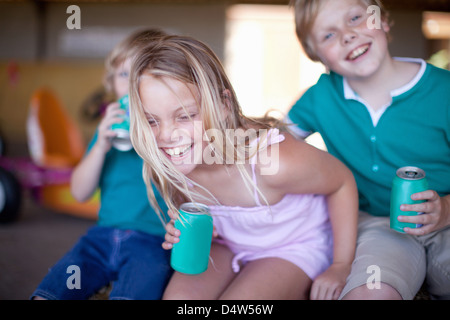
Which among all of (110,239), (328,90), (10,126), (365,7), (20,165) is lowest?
(10,126)

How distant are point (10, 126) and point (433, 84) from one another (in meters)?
4.88

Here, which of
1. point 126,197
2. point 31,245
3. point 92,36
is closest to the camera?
point 126,197

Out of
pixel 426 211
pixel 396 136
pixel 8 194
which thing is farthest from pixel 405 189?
pixel 8 194

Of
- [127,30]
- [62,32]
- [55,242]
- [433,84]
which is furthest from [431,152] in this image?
[62,32]

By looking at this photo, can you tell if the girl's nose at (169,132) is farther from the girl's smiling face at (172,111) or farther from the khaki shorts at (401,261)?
the khaki shorts at (401,261)

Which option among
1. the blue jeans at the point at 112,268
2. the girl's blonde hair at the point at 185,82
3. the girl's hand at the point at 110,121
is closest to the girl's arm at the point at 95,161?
the girl's hand at the point at 110,121

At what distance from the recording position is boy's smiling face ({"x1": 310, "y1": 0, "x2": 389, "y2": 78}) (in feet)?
3.52

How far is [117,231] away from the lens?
1174 millimetres

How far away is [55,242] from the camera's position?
2213 millimetres

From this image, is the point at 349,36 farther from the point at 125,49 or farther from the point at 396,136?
the point at 125,49

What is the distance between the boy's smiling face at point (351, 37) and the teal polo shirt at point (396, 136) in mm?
98

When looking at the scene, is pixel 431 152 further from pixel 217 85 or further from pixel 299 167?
pixel 217 85

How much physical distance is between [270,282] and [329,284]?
0.42 ft

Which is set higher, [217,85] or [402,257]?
[217,85]
